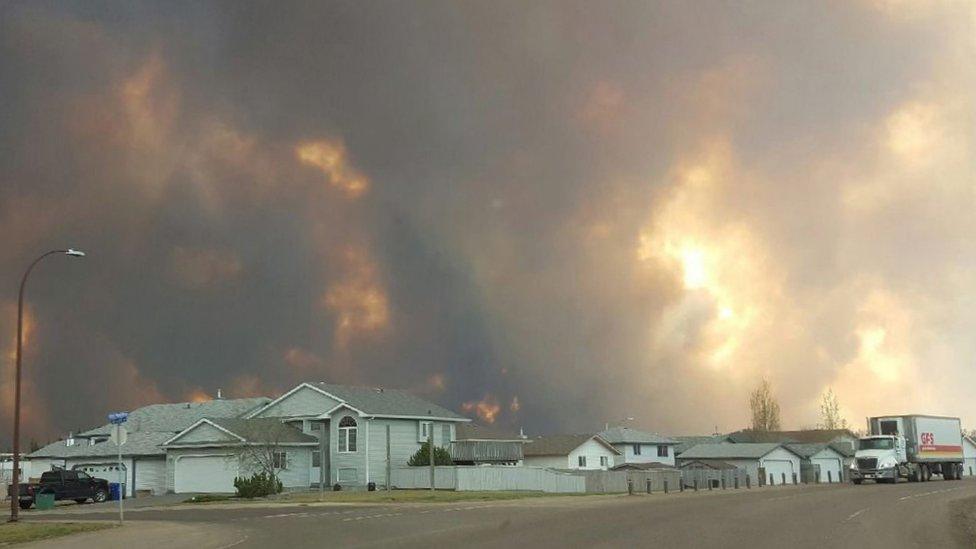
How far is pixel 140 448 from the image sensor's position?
228 ft

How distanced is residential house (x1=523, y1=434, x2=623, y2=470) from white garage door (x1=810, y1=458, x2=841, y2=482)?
3054 centimetres

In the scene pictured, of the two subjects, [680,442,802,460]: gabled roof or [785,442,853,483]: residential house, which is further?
[785,442,853,483]: residential house

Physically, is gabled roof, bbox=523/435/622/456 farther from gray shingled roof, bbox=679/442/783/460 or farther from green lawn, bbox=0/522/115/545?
green lawn, bbox=0/522/115/545

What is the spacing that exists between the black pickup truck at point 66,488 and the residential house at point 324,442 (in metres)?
6.79

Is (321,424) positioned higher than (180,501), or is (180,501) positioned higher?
(321,424)

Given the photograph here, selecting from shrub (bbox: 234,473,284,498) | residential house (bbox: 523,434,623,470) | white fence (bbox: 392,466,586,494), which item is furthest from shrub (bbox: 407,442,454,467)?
residential house (bbox: 523,434,623,470)

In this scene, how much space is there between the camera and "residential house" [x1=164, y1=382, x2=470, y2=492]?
211 ft

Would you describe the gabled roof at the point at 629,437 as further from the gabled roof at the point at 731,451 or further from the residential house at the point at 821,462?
the residential house at the point at 821,462

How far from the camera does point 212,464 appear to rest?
64562mm

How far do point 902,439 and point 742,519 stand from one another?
150 ft

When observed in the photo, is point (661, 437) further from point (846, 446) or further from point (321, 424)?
point (321, 424)

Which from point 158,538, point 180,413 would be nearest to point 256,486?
point 158,538

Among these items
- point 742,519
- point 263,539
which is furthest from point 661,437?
point 263,539

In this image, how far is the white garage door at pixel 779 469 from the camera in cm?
9638
